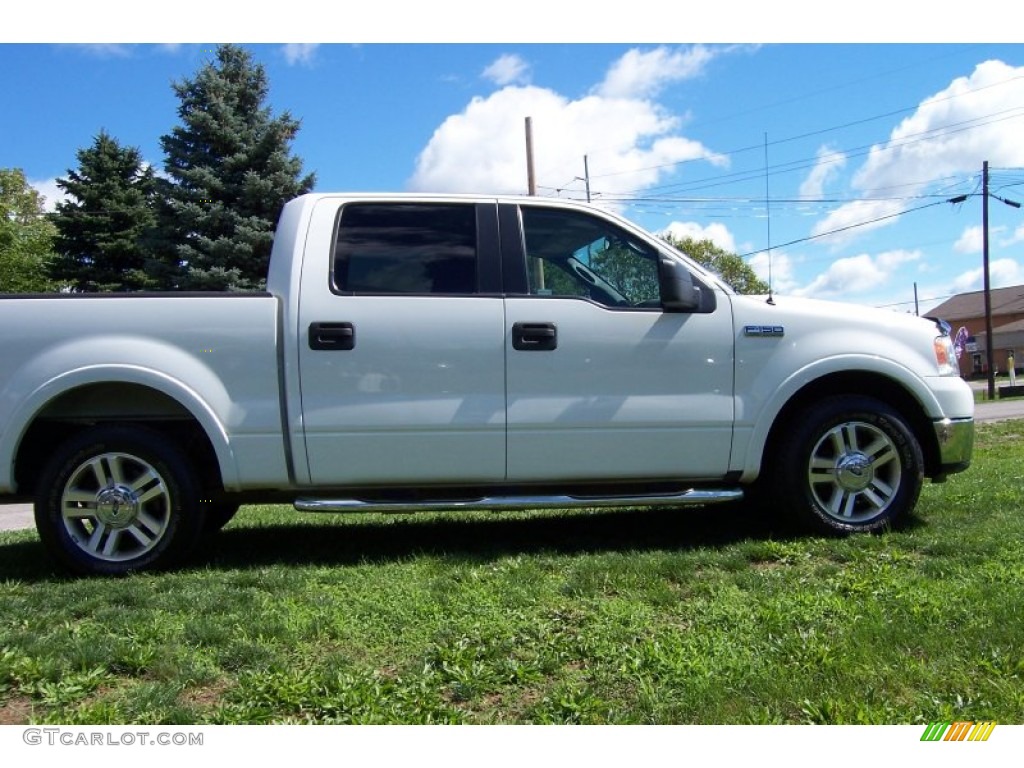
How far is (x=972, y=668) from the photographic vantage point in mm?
2639

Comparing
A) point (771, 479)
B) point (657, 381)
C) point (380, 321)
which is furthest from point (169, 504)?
point (771, 479)

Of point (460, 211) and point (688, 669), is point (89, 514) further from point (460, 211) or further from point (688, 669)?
point (688, 669)

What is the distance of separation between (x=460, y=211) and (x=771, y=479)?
2347 mm

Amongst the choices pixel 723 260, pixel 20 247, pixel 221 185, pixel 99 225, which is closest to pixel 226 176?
pixel 221 185

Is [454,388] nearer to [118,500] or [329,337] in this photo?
[329,337]

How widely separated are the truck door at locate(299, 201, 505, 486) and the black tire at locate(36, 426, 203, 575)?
29.8 inches

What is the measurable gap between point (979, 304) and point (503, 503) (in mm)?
86020

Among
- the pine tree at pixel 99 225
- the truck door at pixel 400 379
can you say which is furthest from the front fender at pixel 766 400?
the pine tree at pixel 99 225

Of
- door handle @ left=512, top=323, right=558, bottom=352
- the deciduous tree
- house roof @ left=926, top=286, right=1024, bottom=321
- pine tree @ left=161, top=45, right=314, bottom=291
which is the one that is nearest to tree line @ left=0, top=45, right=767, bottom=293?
pine tree @ left=161, top=45, right=314, bottom=291

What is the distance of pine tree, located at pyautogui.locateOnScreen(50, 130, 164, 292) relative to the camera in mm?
26906

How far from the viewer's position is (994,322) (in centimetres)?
7569

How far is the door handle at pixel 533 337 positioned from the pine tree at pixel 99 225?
25.5 metres

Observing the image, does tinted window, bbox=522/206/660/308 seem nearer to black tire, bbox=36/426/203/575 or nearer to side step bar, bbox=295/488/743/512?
side step bar, bbox=295/488/743/512

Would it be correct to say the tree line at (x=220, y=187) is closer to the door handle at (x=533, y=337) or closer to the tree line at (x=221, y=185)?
the tree line at (x=221, y=185)
